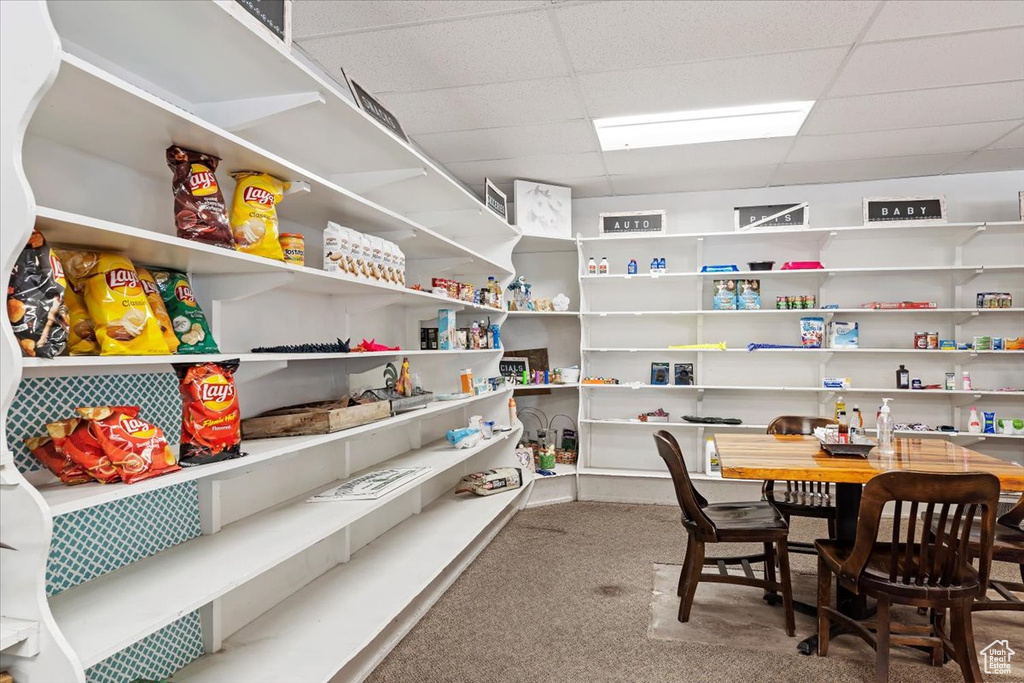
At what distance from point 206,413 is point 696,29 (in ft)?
8.52

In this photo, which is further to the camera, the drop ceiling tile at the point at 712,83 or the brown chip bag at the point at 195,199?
the drop ceiling tile at the point at 712,83

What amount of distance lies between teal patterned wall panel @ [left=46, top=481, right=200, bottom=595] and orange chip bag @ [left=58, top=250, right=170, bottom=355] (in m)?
0.58

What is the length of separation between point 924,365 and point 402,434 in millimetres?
4461

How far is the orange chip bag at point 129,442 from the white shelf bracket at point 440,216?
277 cm

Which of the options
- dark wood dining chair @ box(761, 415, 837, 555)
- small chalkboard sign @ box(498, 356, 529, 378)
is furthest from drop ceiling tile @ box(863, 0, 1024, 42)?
small chalkboard sign @ box(498, 356, 529, 378)

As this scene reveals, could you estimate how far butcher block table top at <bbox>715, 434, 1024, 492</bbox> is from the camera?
2617 mm

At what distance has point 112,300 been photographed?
4.83 ft

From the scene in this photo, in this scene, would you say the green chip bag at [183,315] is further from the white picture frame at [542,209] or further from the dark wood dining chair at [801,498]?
the white picture frame at [542,209]

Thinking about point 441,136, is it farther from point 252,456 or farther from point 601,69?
point 252,456

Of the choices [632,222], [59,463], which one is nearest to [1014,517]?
[632,222]

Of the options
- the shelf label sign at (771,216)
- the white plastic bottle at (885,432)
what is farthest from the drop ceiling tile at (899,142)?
the white plastic bottle at (885,432)

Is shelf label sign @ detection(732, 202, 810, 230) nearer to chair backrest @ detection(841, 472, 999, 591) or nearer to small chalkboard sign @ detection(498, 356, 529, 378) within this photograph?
small chalkboard sign @ detection(498, 356, 529, 378)

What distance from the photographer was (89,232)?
1.37 meters

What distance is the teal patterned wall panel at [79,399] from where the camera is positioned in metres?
1.54
